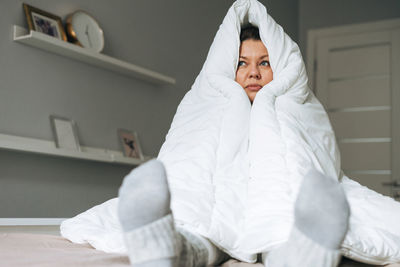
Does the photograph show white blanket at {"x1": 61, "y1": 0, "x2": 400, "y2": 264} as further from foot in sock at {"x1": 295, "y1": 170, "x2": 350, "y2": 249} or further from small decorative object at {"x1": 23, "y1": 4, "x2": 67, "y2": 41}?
small decorative object at {"x1": 23, "y1": 4, "x2": 67, "y2": 41}

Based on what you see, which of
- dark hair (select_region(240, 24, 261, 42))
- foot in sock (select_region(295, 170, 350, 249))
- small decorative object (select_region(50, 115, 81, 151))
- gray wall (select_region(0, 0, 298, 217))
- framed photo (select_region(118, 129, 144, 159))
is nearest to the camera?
foot in sock (select_region(295, 170, 350, 249))

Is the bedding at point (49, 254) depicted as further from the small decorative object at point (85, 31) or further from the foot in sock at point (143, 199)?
the small decorative object at point (85, 31)

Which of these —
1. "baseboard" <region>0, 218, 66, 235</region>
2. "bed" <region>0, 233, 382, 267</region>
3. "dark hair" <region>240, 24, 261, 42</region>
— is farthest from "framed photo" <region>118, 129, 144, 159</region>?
"bed" <region>0, 233, 382, 267</region>

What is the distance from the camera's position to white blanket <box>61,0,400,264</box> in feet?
3.52

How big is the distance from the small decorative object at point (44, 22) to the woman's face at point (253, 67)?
3.44ft

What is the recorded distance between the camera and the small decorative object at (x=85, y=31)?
247cm

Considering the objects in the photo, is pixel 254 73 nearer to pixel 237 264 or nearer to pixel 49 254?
pixel 237 264

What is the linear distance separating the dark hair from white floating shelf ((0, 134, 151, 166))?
1.00 m

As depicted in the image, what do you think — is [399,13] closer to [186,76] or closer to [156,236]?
[186,76]

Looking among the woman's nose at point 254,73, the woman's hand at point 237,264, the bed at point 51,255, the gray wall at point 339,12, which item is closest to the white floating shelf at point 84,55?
the woman's nose at point 254,73

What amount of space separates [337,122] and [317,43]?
688mm

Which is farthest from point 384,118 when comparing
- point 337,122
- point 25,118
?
point 25,118

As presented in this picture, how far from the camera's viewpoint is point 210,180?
4.02 feet

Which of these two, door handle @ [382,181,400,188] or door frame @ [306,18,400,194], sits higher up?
door frame @ [306,18,400,194]
